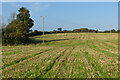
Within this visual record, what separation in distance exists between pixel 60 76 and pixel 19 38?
30930 millimetres

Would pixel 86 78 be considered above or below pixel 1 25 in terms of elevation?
below

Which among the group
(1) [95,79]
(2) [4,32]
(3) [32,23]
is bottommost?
(1) [95,79]

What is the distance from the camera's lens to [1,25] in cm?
3641

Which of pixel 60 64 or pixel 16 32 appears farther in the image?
pixel 16 32

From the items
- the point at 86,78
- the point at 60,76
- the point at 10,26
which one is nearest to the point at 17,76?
the point at 60,76

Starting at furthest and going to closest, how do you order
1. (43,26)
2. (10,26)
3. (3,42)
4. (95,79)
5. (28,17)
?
(43,26) → (28,17) → (10,26) → (3,42) → (95,79)

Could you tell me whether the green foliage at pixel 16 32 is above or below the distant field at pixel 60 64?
above

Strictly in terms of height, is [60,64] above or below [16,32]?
below

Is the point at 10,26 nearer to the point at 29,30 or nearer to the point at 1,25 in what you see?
the point at 1,25

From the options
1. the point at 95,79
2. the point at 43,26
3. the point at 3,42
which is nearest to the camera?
the point at 95,79

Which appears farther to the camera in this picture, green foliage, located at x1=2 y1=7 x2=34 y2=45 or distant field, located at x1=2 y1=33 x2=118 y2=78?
green foliage, located at x1=2 y1=7 x2=34 y2=45

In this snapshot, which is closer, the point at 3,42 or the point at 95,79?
the point at 95,79

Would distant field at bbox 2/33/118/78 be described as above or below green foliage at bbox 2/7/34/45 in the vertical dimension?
below

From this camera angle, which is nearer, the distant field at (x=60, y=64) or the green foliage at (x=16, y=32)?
the distant field at (x=60, y=64)
